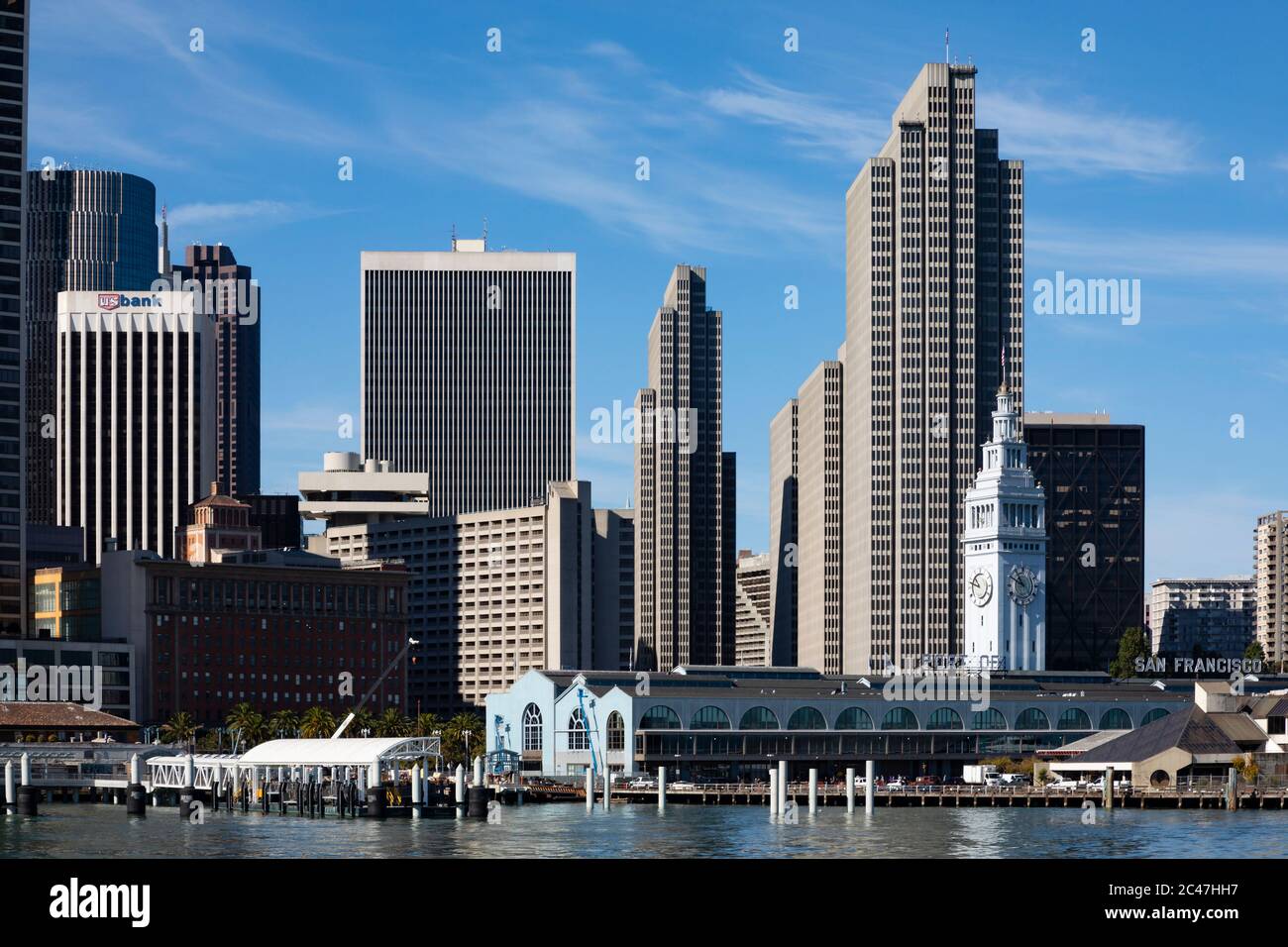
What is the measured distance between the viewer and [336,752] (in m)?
168

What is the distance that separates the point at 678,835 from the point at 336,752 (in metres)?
50.4

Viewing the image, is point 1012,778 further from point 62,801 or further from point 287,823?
point 62,801

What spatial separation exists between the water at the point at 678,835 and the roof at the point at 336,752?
25.6 ft

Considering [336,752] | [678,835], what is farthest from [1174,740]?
[336,752]

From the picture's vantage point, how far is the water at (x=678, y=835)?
358 feet

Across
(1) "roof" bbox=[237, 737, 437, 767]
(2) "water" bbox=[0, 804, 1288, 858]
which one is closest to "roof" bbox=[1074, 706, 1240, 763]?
(2) "water" bbox=[0, 804, 1288, 858]

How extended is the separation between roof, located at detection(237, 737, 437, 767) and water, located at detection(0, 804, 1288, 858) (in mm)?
7807

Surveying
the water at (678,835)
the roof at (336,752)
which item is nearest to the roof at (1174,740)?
the water at (678,835)

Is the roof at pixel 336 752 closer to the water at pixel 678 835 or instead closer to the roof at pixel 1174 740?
the water at pixel 678 835

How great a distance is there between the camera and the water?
358 feet

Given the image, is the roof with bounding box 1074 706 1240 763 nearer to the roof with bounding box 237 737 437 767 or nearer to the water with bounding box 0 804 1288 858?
the water with bounding box 0 804 1288 858

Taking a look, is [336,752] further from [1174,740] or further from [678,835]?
[1174,740]
